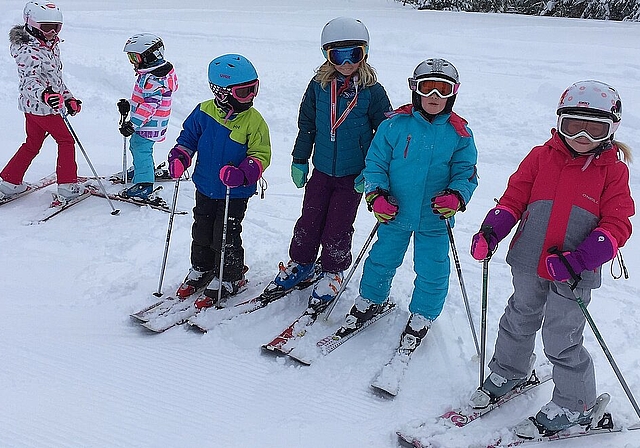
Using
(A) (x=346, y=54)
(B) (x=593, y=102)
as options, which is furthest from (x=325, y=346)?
(B) (x=593, y=102)

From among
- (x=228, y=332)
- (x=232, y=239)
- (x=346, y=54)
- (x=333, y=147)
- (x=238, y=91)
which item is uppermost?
(x=346, y=54)

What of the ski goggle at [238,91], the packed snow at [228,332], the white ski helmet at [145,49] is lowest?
the packed snow at [228,332]

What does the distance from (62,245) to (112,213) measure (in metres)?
0.72

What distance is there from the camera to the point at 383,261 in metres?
3.87

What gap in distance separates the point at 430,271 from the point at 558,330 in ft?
3.12

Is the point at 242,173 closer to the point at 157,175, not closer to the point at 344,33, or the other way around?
the point at 344,33

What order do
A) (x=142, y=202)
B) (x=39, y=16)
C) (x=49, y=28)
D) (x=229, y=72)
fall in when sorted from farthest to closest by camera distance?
1. (x=142, y=202)
2. (x=49, y=28)
3. (x=39, y=16)
4. (x=229, y=72)

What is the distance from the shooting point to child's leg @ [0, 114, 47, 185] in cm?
572

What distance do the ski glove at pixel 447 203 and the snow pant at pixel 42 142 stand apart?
13.2ft

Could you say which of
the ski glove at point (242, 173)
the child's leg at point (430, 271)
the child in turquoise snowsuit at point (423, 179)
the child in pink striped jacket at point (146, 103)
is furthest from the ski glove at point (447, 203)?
the child in pink striped jacket at point (146, 103)

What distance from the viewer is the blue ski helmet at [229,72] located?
12.3 feet

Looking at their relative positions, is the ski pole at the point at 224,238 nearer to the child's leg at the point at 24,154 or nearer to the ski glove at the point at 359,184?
the ski glove at the point at 359,184

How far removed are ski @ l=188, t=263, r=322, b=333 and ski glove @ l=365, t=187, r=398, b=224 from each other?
119 centimetres

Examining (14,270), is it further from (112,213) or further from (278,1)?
(278,1)
